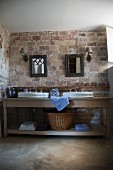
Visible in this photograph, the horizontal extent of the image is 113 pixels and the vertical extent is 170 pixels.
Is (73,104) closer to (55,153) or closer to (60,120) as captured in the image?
(60,120)

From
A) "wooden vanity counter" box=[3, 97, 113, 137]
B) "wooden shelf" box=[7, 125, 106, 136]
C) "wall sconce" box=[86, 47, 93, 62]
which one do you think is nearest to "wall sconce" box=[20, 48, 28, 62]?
"wooden vanity counter" box=[3, 97, 113, 137]

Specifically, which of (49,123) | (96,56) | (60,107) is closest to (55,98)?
(60,107)

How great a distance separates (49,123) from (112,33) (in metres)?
2.24

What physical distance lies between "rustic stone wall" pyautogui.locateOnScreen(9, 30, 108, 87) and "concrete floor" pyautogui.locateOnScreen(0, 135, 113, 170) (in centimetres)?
129

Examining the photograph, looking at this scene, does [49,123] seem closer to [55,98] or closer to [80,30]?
[55,98]

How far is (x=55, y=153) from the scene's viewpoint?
277 cm

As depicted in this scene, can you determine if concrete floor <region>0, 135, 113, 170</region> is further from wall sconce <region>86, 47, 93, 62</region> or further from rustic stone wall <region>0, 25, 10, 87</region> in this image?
wall sconce <region>86, 47, 93, 62</region>

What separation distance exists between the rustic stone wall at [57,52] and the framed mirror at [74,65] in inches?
3.0

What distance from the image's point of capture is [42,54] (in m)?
4.38

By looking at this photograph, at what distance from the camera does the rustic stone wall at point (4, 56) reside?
3989mm

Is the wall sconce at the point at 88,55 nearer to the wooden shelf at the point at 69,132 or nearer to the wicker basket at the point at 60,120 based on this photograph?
the wicker basket at the point at 60,120

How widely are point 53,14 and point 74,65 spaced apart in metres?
1.20

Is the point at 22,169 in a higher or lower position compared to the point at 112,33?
lower

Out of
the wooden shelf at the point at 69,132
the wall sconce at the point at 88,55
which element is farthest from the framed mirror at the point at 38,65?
the wooden shelf at the point at 69,132
